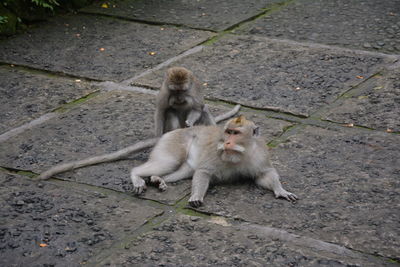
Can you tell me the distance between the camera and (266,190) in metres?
4.87

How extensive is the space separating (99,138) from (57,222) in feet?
4.55

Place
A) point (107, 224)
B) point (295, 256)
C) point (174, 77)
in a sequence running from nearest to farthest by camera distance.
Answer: point (295, 256) → point (107, 224) → point (174, 77)

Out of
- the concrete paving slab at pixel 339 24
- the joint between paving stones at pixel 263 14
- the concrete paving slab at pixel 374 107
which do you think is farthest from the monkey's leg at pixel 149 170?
the joint between paving stones at pixel 263 14

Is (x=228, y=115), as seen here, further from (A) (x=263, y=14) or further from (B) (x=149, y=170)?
(A) (x=263, y=14)

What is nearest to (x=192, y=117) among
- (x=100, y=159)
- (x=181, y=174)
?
(x=181, y=174)

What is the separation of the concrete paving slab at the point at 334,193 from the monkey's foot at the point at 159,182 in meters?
0.32

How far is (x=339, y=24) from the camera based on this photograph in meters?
8.46

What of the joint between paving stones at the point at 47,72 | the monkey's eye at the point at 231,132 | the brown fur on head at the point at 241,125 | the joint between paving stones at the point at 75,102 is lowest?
the joint between paving stones at the point at 75,102

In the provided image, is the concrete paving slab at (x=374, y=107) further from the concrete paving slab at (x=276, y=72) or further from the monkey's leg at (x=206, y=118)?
the monkey's leg at (x=206, y=118)

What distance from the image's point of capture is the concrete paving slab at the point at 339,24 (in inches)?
311

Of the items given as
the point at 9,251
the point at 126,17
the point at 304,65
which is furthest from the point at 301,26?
the point at 9,251

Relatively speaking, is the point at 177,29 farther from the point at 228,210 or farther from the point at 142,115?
the point at 228,210

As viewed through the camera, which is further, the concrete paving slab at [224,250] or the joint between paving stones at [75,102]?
the joint between paving stones at [75,102]

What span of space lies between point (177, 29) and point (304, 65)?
186cm
